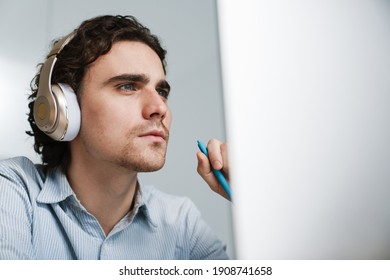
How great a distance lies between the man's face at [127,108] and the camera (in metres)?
0.75

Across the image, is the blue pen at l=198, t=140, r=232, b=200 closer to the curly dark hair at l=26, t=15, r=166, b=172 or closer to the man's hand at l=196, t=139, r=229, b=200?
the man's hand at l=196, t=139, r=229, b=200

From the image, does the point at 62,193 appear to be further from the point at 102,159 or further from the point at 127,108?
the point at 127,108

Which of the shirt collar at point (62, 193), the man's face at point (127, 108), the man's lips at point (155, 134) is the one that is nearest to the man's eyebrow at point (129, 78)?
the man's face at point (127, 108)

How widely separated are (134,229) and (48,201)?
18 cm

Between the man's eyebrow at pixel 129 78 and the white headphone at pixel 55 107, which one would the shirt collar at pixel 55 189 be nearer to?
the white headphone at pixel 55 107

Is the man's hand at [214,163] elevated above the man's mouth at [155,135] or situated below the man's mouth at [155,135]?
below

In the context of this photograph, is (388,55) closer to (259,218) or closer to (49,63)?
(259,218)

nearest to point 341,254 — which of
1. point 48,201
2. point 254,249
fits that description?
point 254,249

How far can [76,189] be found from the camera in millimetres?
795

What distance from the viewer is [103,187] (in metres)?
0.81

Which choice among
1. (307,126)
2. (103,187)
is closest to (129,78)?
(103,187)

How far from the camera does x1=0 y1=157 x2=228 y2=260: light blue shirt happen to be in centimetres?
73

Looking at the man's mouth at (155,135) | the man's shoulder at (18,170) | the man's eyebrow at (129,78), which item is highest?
the man's eyebrow at (129,78)

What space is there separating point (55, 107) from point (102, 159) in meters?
0.14
